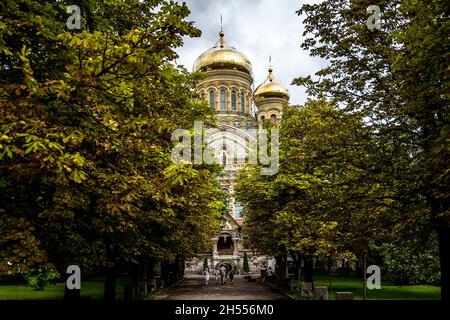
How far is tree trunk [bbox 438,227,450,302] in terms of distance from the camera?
1048 cm

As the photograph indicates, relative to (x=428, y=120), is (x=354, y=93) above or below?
above

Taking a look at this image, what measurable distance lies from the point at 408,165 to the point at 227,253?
40.8m

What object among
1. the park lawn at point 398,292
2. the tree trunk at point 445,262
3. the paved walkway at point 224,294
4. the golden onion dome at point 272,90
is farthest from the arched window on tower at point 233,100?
the tree trunk at point 445,262

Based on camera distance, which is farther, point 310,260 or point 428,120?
point 310,260

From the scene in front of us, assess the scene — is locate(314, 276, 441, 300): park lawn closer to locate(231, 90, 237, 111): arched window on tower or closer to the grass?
the grass

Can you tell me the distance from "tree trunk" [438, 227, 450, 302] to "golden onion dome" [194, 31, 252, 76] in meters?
53.7

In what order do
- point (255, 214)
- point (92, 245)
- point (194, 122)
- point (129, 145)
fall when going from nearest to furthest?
point (129, 145), point (92, 245), point (194, 122), point (255, 214)

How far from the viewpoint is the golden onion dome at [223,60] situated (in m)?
63.2

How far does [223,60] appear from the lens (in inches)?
2494

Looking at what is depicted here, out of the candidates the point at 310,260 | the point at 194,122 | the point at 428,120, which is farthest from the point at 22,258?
the point at 310,260

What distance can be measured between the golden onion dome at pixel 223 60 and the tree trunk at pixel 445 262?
5367cm

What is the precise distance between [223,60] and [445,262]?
55161 mm
